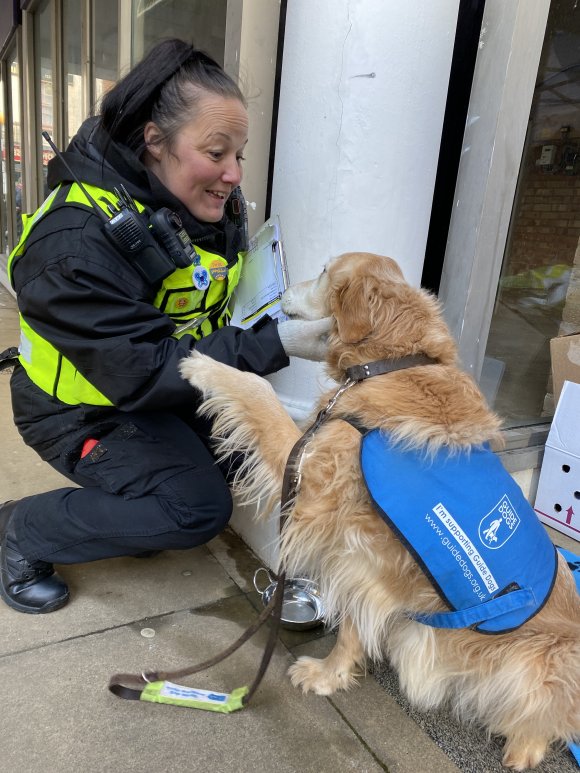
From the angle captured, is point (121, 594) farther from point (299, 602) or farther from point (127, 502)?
point (299, 602)

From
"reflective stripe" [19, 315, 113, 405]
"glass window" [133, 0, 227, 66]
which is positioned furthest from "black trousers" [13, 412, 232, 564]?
"glass window" [133, 0, 227, 66]

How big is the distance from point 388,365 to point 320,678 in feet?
3.69

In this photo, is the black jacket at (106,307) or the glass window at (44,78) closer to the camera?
the black jacket at (106,307)

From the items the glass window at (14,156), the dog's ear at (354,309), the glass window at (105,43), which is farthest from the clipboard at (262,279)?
the glass window at (14,156)

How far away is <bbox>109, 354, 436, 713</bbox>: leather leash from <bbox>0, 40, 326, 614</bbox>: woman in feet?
1.05

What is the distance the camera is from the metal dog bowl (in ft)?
7.46

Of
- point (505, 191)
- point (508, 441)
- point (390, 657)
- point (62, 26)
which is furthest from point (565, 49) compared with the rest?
point (62, 26)

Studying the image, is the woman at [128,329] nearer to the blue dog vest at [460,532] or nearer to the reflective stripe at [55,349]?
the reflective stripe at [55,349]

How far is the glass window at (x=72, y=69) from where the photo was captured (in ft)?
21.0

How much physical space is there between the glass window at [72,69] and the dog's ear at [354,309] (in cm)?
570

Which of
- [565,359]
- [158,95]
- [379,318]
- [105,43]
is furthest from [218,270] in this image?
[105,43]

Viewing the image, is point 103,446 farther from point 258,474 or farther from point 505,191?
point 505,191

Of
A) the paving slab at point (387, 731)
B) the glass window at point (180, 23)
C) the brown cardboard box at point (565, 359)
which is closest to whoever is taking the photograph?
the paving slab at point (387, 731)

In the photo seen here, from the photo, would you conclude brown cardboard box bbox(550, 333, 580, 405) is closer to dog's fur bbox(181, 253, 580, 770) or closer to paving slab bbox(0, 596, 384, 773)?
dog's fur bbox(181, 253, 580, 770)
